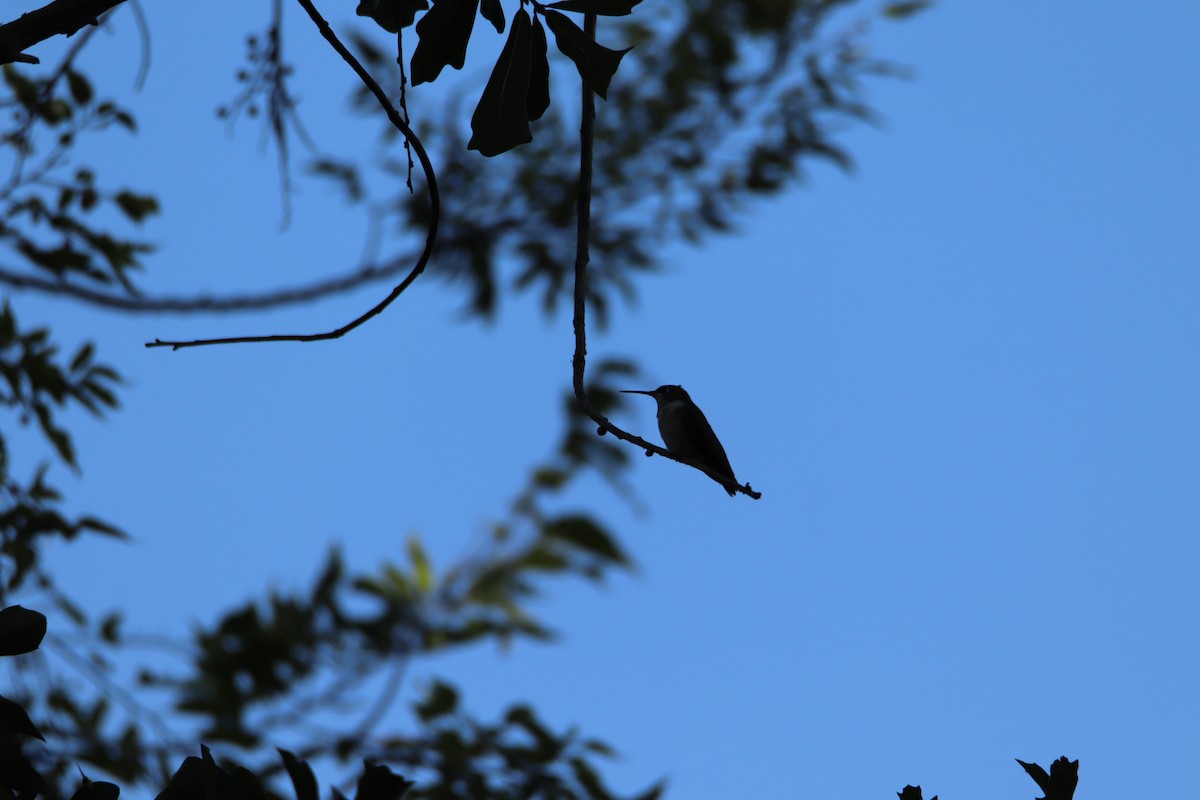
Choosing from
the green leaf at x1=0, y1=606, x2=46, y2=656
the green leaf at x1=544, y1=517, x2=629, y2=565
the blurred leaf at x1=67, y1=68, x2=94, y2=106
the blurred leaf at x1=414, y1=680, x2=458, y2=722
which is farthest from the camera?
the green leaf at x1=544, y1=517, x2=629, y2=565

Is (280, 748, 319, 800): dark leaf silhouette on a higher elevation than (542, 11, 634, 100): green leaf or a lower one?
lower

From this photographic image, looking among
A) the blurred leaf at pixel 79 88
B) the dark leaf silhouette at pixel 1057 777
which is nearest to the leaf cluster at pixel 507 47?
the dark leaf silhouette at pixel 1057 777

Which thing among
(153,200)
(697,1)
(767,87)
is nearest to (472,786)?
(153,200)

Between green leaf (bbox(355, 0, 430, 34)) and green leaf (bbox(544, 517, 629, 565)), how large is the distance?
20.8 feet

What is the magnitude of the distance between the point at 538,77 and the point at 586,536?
6.33 metres

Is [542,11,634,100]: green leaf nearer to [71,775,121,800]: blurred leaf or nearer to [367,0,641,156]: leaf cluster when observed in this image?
[367,0,641,156]: leaf cluster

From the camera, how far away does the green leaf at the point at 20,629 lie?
2486 millimetres

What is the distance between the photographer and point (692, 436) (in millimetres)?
5035

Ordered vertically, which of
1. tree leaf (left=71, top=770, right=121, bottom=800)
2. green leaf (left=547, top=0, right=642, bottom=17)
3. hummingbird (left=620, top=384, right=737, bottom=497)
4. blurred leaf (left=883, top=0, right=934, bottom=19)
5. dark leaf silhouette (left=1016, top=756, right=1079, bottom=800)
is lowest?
tree leaf (left=71, top=770, right=121, bottom=800)

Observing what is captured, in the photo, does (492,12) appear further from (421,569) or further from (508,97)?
(421,569)

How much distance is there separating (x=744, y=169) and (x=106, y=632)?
23.4ft

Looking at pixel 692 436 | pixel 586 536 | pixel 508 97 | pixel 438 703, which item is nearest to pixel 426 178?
pixel 508 97

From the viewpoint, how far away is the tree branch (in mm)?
2505

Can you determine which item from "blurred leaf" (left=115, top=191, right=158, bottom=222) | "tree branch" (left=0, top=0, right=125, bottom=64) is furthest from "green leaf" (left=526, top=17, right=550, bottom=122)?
"blurred leaf" (left=115, top=191, right=158, bottom=222)
